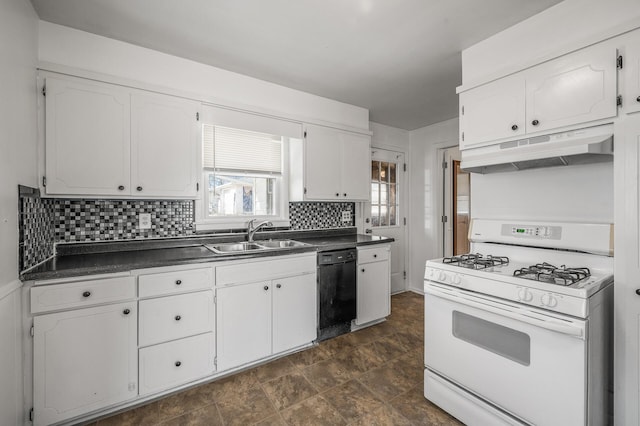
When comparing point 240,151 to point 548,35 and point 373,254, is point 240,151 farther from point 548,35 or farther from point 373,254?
point 548,35

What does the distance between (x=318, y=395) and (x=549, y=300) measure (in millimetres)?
1498

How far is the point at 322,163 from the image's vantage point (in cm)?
311

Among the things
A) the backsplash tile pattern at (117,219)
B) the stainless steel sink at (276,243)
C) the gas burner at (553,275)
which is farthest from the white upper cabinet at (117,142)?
the gas burner at (553,275)

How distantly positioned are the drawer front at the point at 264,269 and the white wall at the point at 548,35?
1.92 meters

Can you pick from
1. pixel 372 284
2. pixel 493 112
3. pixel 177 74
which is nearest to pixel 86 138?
pixel 177 74

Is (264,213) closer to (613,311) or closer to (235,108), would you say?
(235,108)

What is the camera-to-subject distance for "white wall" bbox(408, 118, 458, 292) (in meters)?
3.99

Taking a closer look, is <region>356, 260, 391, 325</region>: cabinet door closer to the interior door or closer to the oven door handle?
the interior door

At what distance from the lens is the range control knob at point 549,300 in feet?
4.36

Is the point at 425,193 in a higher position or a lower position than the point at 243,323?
higher

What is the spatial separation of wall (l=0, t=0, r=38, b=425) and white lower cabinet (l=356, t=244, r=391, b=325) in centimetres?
239

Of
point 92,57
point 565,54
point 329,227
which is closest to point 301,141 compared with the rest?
point 329,227

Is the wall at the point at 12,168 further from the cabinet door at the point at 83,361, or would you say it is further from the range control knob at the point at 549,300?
the range control knob at the point at 549,300

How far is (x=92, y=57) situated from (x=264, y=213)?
71.1 inches
